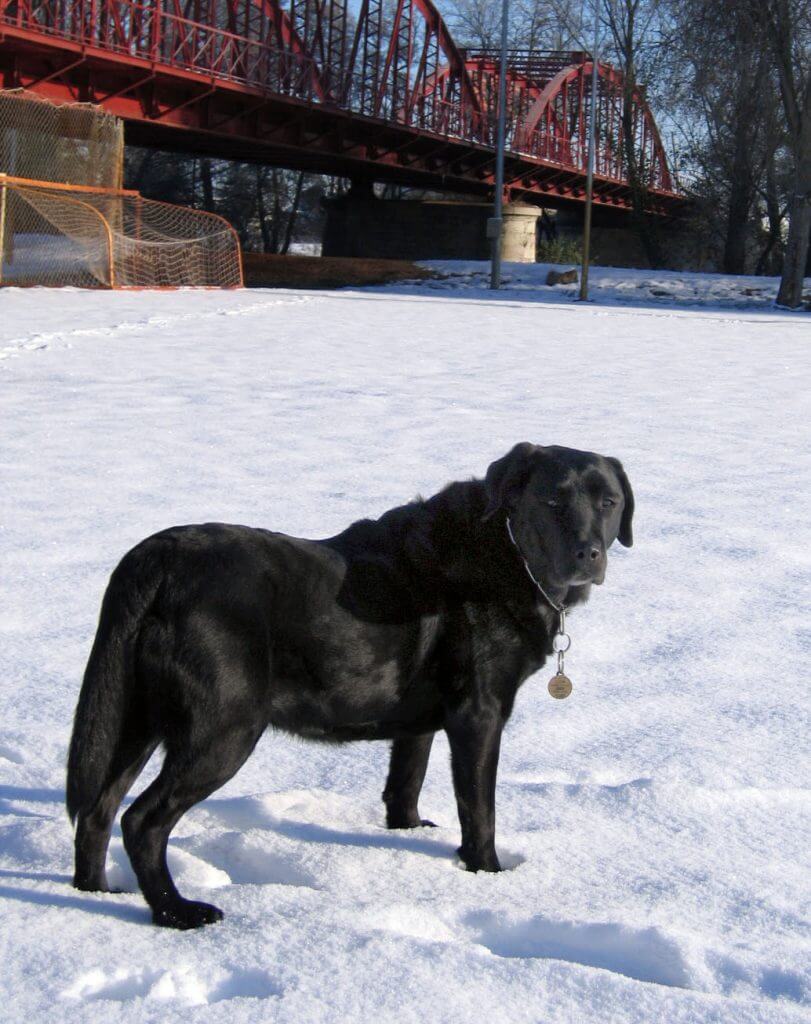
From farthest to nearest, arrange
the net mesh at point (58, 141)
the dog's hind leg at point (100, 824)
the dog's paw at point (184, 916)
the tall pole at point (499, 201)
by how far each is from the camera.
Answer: the tall pole at point (499, 201) → the net mesh at point (58, 141) → the dog's hind leg at point (100, 824) → the dog's paw at point (184, 916)

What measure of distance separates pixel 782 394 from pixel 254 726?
9472mm

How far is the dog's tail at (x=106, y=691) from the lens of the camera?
2.36 metres

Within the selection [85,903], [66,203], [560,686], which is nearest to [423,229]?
[66,203]

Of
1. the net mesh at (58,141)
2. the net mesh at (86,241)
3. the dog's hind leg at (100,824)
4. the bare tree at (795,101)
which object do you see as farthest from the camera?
the bare tree at (795,101)

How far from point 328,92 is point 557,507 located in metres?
34.3

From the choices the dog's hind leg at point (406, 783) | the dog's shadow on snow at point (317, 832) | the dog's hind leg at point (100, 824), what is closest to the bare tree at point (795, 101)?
the dog's hind leg at point (406, 783)

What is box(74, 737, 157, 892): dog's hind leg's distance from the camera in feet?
7.98

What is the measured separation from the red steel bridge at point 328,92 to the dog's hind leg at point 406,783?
23333 millimetres

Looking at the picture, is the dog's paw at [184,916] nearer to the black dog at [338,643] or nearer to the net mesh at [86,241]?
the black dog at [338,643]

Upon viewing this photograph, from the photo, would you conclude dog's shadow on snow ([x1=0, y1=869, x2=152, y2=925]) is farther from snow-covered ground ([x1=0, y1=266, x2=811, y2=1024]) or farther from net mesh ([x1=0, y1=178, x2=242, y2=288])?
net mesh ([x1=0, y1=178, x2=242, y2=288])

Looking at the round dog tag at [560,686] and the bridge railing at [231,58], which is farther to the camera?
the bridge railing at [231,58]

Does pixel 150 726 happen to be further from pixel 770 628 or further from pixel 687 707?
pixel 770 628

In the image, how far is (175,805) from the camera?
7.61ft

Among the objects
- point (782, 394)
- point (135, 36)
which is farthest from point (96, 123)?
point (782, 394)
